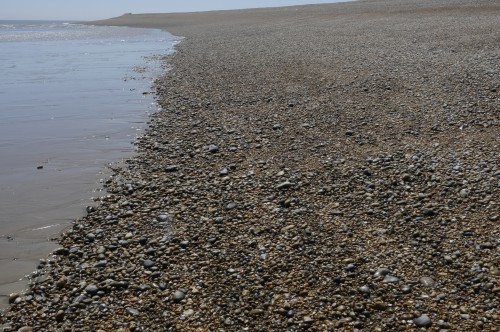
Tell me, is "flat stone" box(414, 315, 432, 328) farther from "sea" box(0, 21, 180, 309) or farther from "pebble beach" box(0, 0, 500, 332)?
"sea" box(0, 21, 180, 309)

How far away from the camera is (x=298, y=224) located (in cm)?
721

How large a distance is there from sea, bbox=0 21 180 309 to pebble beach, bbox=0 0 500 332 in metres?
0.52

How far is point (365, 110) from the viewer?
510 inches

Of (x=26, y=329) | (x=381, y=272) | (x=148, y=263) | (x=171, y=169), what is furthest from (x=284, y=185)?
(x=26, y=329)

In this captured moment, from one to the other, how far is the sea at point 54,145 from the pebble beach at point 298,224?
0.52 m

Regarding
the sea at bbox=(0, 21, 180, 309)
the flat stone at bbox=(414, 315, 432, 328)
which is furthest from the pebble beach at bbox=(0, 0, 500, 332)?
the sea at bbox=(0, 21, 180, 309)

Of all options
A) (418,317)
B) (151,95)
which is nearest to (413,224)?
(418,317)

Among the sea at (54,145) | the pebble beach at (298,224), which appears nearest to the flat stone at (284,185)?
the pebble beach at (298,224)

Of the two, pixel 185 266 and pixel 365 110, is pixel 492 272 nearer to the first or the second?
pixel 185 266

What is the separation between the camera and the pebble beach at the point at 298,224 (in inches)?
210

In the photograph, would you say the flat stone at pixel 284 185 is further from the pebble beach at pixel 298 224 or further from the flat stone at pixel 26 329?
the flat stone at pixel 26 329

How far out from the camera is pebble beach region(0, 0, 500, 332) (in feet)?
17.5

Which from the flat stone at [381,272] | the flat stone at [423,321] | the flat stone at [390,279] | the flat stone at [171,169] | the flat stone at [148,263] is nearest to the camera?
the flat stone at [423,321]

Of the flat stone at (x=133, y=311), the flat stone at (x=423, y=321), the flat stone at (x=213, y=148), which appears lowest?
the flat stone at (x=423, y=321)
